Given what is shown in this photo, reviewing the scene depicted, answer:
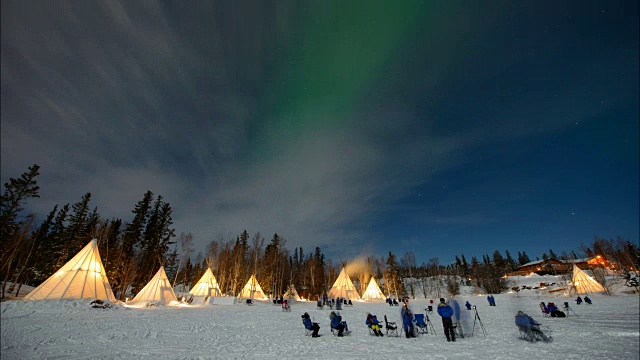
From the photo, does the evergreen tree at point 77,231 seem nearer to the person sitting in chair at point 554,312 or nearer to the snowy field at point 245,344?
the snowy field at point 245,344

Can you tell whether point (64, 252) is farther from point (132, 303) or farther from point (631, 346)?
point (631, 346)

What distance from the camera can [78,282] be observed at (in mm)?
19547

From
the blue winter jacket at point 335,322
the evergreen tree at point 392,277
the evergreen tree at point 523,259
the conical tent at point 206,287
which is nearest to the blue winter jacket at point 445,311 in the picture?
the blue winter jacket at point 335,322

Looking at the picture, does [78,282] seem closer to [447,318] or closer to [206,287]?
[206,287]

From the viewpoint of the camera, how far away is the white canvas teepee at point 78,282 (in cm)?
1804

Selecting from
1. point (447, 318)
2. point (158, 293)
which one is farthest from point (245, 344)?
point (158, 293)

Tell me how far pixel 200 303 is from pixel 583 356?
95.3 ft

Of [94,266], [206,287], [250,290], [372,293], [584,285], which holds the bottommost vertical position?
[584,285]

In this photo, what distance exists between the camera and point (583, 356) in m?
7.71

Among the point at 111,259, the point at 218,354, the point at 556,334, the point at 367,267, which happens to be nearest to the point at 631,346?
the point at 556,334

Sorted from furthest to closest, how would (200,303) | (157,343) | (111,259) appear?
(111,259) → (200,303) → (157,343)

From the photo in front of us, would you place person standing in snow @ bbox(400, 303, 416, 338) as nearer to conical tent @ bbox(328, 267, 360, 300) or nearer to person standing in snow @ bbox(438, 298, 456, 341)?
person standing in snow @ bbox(438, 298, 456, 341)

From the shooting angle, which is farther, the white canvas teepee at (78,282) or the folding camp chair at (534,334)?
the white canvas teepee at (78,282)

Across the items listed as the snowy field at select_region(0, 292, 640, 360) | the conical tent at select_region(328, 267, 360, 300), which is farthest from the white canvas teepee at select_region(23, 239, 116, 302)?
the conical tent at select_region(328, 267, 360, 300)
